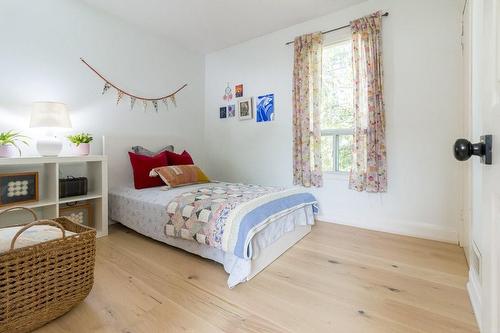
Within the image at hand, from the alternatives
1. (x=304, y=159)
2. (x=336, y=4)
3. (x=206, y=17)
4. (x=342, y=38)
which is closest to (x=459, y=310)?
(x=304, y=159)

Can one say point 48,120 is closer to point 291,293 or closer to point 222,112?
point 222,112

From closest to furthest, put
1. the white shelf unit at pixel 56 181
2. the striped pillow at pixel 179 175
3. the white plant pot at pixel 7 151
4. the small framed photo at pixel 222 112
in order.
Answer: the white plant pot at pixel 7 151, the white shelf unit at pixel 56 181, the striped pillow at pixel 179 175, the small framed photo at pixel 222 112

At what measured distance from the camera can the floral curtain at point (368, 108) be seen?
2.50m

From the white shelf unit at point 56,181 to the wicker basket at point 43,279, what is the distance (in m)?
1.06

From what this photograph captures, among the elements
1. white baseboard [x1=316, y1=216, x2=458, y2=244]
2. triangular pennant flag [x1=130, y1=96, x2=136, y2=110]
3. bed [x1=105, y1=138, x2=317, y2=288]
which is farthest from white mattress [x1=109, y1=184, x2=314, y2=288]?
triangular pennant flag [x1=130, y1=96, x2=136, y2=110]

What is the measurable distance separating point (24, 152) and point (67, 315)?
1723 mm

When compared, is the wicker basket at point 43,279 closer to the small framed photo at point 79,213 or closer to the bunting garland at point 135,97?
the small framed photo at point 79,213

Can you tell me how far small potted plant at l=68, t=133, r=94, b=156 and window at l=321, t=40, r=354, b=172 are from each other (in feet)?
8.22

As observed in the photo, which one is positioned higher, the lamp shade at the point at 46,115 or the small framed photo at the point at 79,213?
the lamp shade at the point at 46,115

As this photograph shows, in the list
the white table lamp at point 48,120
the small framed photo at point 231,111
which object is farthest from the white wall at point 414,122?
the white table lamp at point 48,120

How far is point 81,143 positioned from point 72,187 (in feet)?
1.40

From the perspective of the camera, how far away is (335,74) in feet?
9.49

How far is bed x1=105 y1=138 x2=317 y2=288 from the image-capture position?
1.68 meters

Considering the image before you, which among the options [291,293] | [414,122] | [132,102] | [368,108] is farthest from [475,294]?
[132,102]
